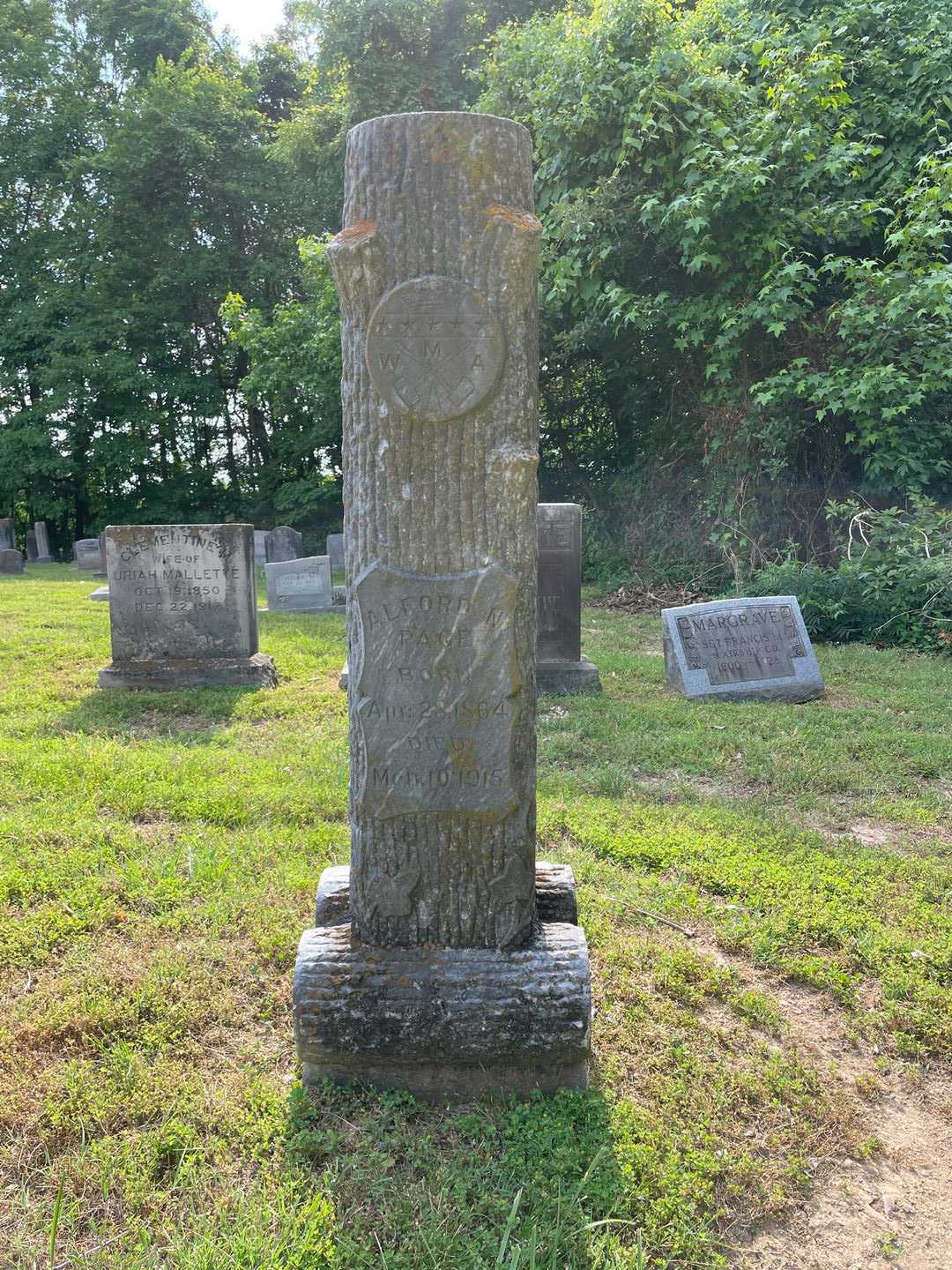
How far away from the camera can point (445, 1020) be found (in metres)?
2.23

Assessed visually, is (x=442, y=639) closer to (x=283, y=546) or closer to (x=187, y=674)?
(x=187, y=674)

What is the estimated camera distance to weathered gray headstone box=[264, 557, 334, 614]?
36.2 ft

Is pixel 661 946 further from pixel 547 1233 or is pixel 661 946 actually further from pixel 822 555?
pixel 822 555

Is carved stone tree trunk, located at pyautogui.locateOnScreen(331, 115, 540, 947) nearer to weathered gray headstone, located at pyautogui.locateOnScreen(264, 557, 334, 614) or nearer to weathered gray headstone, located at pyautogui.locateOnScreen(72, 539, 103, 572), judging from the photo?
weathered gray headstone, located at pyautogui.locateOnScreen(264, 557, 334, 614)

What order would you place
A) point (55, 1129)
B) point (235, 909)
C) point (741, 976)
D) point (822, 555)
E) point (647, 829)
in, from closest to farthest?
point (55, 1129) → point (741, 976) → point (235, 909) → point (647, 829) → point (822, 555)

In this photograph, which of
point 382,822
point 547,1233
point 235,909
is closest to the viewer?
point 547,1233

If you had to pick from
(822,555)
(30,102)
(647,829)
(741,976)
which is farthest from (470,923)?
(30,102)

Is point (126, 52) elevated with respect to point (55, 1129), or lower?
elevated

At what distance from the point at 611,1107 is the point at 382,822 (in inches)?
37.3

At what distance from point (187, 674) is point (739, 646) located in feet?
14.1

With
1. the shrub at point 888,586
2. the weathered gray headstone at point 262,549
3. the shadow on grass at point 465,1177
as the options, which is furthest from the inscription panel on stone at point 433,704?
the weathered gray headstone at point 262,549

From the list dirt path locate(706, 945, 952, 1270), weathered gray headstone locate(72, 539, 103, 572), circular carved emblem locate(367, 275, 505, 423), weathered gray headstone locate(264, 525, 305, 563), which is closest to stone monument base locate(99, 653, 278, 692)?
circular carved emblem locate(367, 275, 505, 423)

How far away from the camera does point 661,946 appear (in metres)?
2.94

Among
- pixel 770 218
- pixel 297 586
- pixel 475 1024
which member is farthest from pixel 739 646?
pixel 770 218
